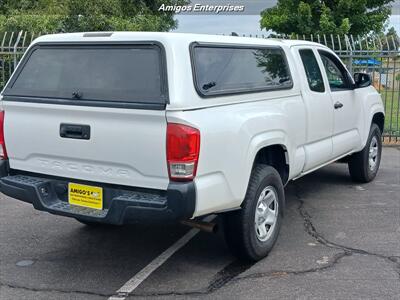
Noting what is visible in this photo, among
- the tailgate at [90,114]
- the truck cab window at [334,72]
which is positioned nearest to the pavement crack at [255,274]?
the tailgate at [90,114]

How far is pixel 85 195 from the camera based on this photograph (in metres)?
4.18

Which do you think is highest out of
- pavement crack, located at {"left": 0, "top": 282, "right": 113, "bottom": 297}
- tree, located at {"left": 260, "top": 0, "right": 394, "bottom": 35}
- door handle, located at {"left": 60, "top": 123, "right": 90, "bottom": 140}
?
tree, located at {"left": 260, "top": 0, "right": 394, "bottom": 35}

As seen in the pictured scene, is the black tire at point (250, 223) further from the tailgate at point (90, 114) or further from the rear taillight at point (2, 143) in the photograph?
the rear taillight at point (2, 143)

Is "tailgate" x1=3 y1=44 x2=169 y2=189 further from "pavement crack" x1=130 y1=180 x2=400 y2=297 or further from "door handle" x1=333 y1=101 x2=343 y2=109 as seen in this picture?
"door handle" x1=333 y1=101 x2=343 y2=109

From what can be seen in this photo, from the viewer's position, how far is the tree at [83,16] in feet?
58.8

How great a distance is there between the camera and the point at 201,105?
3943 millimetres

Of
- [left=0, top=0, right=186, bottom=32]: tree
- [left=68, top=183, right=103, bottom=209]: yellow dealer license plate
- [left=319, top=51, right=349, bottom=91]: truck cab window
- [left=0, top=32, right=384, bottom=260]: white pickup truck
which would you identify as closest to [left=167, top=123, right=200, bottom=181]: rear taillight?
[left=0, top=32, right=384, bottom=260]: white pickup truck

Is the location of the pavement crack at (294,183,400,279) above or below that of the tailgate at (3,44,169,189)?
below

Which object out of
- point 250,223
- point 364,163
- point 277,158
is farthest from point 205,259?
point 364,163

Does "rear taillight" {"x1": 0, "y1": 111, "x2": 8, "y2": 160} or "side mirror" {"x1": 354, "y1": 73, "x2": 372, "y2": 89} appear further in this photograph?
"side mirror" {"x1": 354, "y1": 73, "x2": 372, "y2": 89}

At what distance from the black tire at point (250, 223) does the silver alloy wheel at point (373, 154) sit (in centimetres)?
307

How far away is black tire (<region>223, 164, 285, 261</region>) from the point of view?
437 cm

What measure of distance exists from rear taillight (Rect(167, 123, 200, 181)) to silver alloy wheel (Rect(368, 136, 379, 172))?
13.8 feet

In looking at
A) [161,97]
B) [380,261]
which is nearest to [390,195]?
[380,261]
